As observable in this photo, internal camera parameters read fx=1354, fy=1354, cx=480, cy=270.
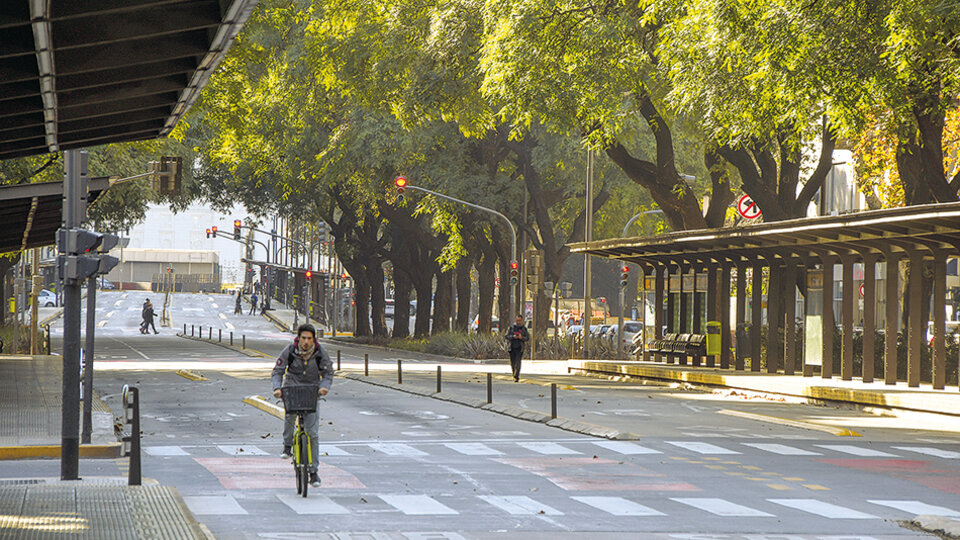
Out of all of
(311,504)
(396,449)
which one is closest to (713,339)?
(396,449)

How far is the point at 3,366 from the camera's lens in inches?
1325

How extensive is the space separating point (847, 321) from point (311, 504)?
59.0 ft

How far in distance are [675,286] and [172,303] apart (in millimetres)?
85397

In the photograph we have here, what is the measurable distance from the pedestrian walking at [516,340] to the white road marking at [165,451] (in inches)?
604

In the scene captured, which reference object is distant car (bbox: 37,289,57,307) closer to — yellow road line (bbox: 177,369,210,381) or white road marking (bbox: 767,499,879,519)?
yellow road line (bbox: 177,369,210,381)

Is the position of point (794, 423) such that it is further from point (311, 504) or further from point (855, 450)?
point (311, 504)

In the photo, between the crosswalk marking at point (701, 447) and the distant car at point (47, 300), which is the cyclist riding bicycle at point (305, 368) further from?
the distant car at point (47, 300)

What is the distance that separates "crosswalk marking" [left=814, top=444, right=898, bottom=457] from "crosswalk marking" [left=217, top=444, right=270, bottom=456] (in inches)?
274

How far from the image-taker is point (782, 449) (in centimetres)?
1656

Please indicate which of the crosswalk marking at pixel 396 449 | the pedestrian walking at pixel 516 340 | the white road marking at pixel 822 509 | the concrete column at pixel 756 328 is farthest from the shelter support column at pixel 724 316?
the white road marking at pixel 822 509

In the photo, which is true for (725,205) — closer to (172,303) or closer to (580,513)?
(580,513)

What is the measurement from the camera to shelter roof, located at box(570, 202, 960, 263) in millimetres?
22281

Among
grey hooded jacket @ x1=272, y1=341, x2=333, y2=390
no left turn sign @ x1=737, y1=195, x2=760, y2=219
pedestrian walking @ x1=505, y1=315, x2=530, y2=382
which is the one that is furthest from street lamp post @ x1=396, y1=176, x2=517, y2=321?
grey hooded jacket @ x1=272, y1=341, x2=333, y2=390

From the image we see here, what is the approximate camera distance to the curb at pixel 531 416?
17.9 metres
